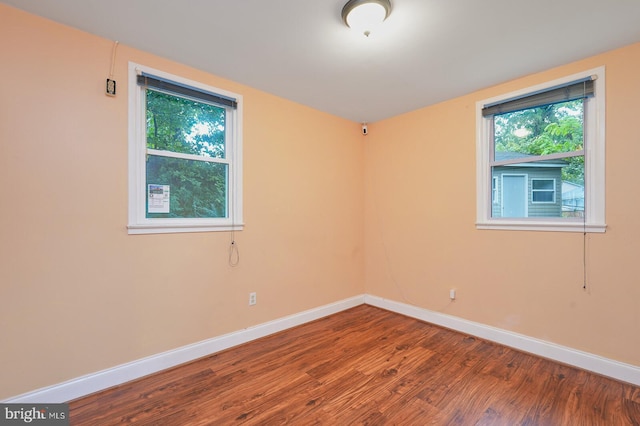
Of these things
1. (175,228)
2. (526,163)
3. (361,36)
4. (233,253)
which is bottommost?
(233,253)

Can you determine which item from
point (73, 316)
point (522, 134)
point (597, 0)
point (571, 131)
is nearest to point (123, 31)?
point (73, 316)

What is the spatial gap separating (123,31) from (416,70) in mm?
2329

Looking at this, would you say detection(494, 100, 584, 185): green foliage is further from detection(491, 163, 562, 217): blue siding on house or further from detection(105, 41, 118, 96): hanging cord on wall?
detection(105, 41, 118, 96): hanging cord on wall

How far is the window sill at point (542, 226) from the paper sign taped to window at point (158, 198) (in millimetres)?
3040

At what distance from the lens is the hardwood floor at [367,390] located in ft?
5.70

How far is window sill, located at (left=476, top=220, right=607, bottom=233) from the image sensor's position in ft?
7.40

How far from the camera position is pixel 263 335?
2.88 meters

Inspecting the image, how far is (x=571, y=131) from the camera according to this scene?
7.97 ft

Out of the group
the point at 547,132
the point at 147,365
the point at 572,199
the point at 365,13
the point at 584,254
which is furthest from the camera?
the point at 547,132

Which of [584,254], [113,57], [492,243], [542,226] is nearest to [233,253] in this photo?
[113,57]

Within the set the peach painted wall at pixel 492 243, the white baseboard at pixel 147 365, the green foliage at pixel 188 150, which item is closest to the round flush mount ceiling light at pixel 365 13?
the green foliage at pixel 188 150

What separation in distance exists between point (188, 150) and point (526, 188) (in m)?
3.24

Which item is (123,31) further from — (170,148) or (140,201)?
(140,201)

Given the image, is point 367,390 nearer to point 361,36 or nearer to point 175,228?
point 175,228
